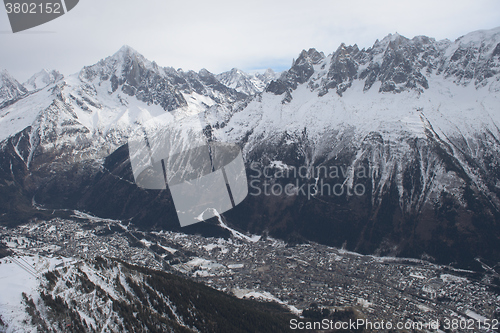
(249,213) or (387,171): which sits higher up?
(387,171)

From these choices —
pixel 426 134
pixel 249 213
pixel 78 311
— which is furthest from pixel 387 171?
pixel 78 311

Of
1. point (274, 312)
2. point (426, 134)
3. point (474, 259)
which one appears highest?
point (426, 134)

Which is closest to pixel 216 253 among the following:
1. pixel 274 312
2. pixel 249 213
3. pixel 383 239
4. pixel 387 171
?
pixel 249 213

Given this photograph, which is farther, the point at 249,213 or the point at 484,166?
the point at 249,213

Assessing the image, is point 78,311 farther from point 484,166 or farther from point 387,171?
point 484,166

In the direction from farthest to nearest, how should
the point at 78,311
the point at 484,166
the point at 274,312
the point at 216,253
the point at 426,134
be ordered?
the point at 426,134 < the point at 484,166 < the point at 216,253 < the point at 274,312 < the point at 78,311

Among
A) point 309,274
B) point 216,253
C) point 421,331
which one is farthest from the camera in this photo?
point 216,253

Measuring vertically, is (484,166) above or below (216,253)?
above

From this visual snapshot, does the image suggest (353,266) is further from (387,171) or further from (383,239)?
(387,171)

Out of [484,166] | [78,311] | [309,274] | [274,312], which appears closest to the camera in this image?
[78,311]
